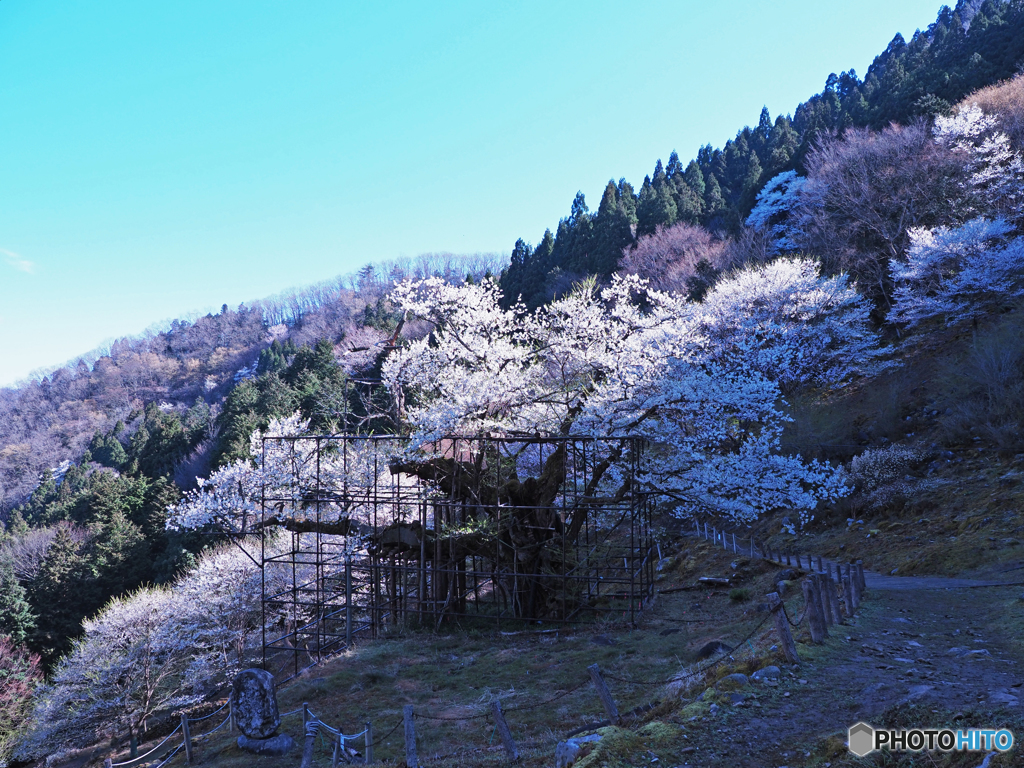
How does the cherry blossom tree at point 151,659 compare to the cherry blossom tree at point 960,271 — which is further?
the cherry blossom tree at point 960,271

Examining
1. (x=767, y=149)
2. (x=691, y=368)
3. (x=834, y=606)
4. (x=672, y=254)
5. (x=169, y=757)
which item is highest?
(x=767, y=149)

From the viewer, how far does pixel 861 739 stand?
4.67 m

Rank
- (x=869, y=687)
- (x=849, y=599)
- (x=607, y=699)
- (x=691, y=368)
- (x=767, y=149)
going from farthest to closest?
(x=767, y=149) → (x=691, y=368) → (x=849, y=599) → (x=607, y=699) → (x=869, y=687)

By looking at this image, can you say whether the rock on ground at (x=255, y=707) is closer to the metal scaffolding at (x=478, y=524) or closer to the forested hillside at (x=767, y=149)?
the metal scaffolding at (x=478, y=524)

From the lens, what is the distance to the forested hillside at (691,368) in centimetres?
1741

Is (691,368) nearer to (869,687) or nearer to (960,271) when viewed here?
→ (869,687)

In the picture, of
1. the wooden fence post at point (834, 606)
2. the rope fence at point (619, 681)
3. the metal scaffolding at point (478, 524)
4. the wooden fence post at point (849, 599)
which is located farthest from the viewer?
the metal scaffolding at point (478, 524)

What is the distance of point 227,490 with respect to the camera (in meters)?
25.2

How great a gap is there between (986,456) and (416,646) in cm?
1691

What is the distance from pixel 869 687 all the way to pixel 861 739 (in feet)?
6.00

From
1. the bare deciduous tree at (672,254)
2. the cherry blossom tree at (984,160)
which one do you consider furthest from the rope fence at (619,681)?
the bare deciduous tree at (672,254)

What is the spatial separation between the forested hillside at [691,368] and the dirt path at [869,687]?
5.92 m

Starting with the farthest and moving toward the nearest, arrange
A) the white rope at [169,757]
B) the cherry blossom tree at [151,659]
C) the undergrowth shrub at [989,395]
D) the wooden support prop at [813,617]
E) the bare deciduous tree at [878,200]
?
the bare deciduous tree at [878,200] → the cherry blossom tree at [151,659] → the undergrowth shrub at [989,395] → the white rope at [169,757] → the wooden support prop at [813,617]

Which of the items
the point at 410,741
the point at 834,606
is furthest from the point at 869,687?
the point at 410,741
